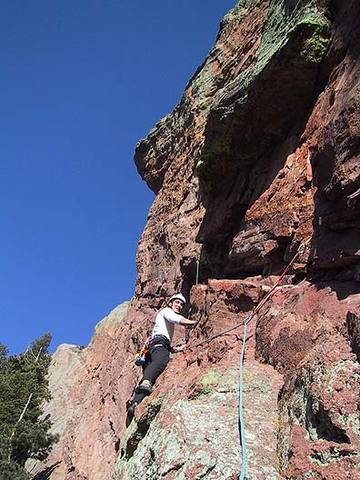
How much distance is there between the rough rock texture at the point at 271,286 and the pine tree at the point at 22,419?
14.4m

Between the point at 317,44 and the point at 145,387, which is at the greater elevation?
the point at 317,44

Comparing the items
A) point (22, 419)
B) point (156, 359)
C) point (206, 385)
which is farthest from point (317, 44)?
point (22, 419)

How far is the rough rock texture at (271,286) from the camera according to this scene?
5.36 metres

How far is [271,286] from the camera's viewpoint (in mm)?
8969

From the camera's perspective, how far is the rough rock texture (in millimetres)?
5359

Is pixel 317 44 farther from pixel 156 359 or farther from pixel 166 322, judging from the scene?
pixel 156 359

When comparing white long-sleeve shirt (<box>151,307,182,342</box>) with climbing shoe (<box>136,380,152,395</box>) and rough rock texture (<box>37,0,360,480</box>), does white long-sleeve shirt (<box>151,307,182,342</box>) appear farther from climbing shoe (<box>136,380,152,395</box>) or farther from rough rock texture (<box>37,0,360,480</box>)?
climbing shoe (<box>136,380,152,395</box>)

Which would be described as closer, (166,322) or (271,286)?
(271,286)

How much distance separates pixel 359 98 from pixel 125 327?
1447 cm

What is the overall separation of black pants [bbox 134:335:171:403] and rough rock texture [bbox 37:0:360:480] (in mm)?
454

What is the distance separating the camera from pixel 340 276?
22.9ft

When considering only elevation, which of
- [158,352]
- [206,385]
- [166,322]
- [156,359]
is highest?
[166,322]

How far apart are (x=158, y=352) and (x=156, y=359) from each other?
192 mm

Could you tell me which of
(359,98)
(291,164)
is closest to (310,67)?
(291,164)
